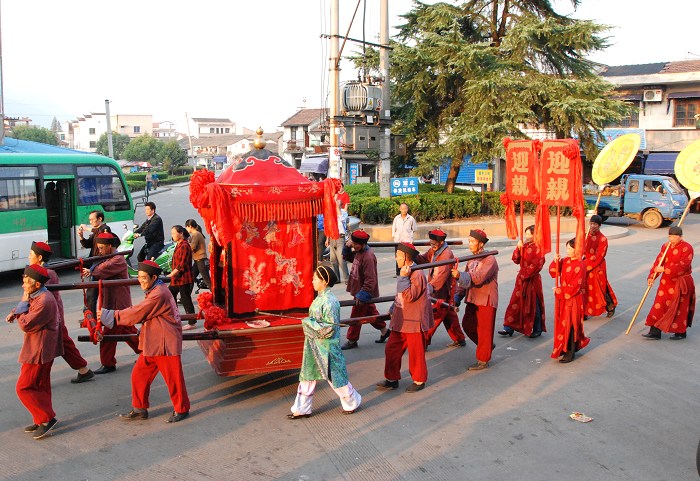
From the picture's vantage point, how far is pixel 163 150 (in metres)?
68.4

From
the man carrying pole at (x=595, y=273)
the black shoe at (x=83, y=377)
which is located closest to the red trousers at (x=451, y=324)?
the man carrying pole at (x=595, y=273)

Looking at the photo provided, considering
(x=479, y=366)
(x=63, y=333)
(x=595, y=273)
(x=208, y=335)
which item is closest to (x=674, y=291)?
(x=595, y=273)

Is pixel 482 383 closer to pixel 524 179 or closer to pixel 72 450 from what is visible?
pixel 524 179

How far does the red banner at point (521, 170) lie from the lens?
26.6 feet

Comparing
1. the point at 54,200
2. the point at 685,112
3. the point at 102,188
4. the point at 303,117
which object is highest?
the point at 303,117

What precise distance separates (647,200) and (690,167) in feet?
46.5

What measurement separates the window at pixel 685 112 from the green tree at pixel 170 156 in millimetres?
51418

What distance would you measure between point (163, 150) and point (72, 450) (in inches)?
2617

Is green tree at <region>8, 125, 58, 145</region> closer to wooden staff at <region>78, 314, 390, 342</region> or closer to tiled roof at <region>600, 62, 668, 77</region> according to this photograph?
tiled roof at <region>600, 62, 668, 77</region>

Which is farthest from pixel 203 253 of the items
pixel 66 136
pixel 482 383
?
pixel 66 136

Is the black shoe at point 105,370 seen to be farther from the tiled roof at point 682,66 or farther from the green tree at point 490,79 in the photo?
the tiled roof at point 682,66

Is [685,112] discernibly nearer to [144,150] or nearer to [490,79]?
[490,79]

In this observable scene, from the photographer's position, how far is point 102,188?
14.2 meters

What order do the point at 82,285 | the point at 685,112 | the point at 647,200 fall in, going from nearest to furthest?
the point at 82,285 < the point at 647,200 < the point at 685,112
